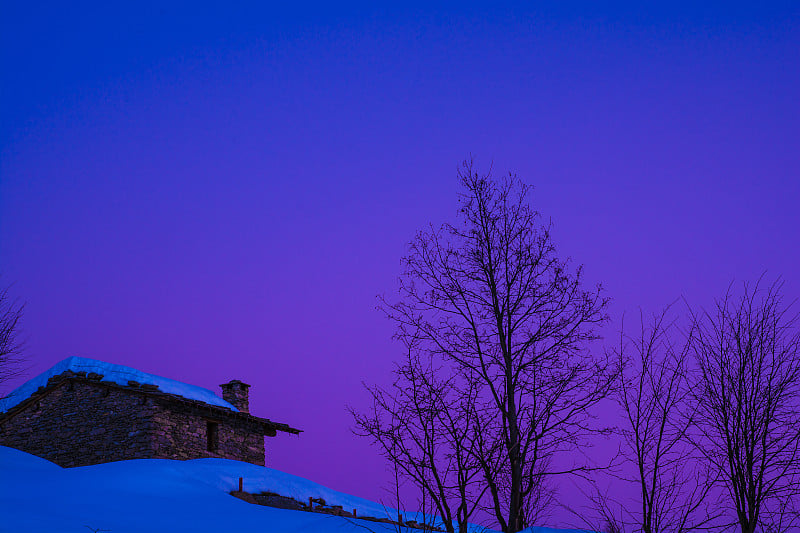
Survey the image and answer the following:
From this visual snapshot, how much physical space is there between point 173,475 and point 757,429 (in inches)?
633

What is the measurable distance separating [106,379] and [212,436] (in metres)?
4.40

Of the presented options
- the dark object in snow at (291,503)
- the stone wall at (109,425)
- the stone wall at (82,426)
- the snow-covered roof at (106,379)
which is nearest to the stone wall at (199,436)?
the stone wall at (109,425)

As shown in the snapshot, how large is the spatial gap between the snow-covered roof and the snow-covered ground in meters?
3.65

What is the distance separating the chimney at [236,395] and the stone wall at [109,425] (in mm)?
1444

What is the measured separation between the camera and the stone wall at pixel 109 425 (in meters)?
21.5

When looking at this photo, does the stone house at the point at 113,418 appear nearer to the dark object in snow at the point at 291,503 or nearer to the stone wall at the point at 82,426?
the stone wall at the point at 82,426

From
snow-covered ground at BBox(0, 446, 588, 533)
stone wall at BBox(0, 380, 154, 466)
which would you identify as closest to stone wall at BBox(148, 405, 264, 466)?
stone wall at BBox(0, 380, 154, 466)

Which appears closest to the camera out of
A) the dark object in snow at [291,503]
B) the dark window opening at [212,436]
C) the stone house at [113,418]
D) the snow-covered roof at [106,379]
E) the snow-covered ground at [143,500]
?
the snow-covered ground at [143,500]

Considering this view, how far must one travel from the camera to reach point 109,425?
2208 centimetres

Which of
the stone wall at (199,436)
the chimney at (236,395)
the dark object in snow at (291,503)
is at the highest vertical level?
the chimney at (236,395)

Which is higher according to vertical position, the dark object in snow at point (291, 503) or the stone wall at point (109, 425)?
the stone wall at point (109, 425)

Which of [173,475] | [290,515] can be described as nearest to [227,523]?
[290,515]

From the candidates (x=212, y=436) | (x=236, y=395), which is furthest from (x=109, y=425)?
(x=236, y=395)

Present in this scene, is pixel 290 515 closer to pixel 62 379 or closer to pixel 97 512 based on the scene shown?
pixel 97 512
